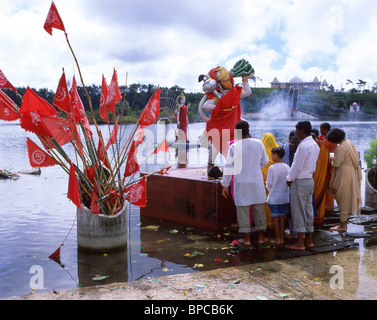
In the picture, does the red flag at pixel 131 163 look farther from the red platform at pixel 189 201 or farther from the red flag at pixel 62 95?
the red platform at pixel 189 201

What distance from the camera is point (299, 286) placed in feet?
13.0

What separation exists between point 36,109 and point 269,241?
347 centimetres

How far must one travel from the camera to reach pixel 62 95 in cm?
521

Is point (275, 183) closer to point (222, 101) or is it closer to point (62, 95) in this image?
point (222, 101)

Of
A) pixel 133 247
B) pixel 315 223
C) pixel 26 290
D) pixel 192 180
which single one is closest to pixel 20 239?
pixel 133 247

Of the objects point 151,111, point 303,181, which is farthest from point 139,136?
point 303,181

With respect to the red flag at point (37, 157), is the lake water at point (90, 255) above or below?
below

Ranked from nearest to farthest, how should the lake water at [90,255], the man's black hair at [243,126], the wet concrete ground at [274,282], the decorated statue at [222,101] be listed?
the wet concrete ground at [274,282], the lake water at [90,255], the man's black hair at [243,126], the decorated statue at [222,101]

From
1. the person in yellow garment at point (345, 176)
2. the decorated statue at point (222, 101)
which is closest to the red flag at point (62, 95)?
the decorated statue at point (222, 101)

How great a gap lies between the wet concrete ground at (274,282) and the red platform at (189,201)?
1231 millimetres

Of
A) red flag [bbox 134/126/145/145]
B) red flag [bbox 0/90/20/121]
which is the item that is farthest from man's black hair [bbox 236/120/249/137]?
red flag [bbox 0/90/20/121]

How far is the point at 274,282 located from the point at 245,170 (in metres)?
1.65

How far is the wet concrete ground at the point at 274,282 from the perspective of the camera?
3.71 meters

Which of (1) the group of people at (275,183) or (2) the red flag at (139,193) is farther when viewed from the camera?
(2) the red flag at (139,193)
